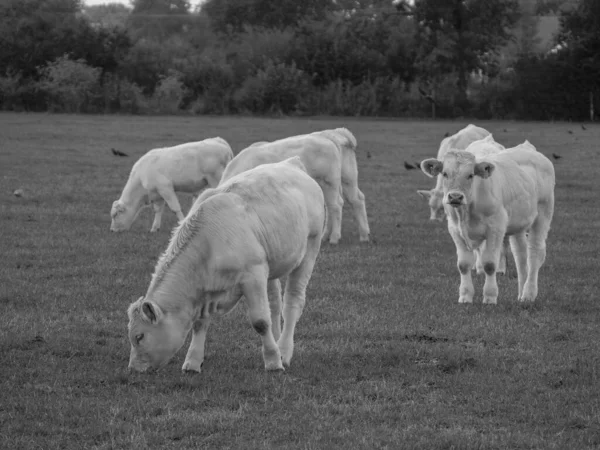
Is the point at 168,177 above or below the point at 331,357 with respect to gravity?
above

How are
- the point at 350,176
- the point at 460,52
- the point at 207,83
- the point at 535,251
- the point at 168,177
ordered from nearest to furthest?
the point at 535,251, the point at 350,176, the point at 168,177, the point at 460,52, the point at 207,83

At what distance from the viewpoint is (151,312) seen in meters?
7.86

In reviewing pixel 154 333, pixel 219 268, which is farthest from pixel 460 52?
pixel 154 333

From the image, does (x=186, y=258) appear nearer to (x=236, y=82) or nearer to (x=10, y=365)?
(x=10, y=365)

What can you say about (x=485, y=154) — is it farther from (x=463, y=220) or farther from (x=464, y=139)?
(x=464, y=139)

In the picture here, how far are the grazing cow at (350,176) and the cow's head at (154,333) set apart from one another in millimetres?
9443

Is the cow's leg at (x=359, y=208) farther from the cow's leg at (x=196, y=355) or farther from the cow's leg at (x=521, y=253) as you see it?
the cow's leg at (x=196, y=355)

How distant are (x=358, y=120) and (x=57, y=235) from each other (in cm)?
4112

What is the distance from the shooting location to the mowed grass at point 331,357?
7.01 m

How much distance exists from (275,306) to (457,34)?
191 feet

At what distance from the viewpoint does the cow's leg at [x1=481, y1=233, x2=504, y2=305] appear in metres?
→ 11.6

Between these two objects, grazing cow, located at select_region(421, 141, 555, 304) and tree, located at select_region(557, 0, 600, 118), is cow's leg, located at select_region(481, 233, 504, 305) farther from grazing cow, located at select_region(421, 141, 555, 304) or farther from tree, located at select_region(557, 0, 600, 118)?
tree, located at select_region(557, 0, 600, 118)

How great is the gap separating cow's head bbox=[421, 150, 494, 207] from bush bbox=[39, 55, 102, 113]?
52124 millimetres

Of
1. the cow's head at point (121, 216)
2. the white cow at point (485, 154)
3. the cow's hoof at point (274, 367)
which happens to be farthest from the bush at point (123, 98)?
the cow's hoof at point (274, 367)
